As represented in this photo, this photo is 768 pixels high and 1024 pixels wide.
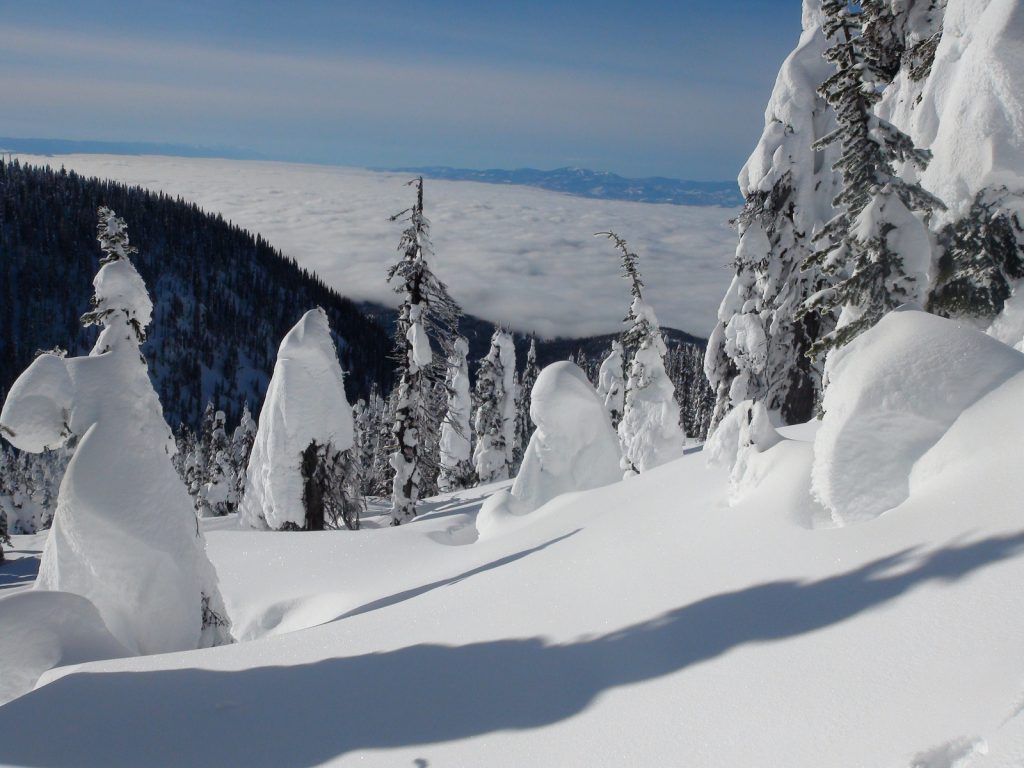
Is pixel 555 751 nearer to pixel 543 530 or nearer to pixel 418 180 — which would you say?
pixel 543 530

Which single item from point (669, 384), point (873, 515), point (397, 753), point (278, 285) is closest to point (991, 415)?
point (873, 515)

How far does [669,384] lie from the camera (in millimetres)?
24719

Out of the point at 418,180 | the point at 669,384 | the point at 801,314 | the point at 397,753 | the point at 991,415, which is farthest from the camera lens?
the point at 669,384

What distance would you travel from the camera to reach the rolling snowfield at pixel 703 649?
11.8ft

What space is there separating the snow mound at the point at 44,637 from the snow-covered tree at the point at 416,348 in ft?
35.6

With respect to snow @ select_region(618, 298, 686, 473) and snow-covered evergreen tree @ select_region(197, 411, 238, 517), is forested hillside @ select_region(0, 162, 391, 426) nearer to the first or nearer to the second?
snow-covered evergreen tree @ select_region(197, 411, 238, 517)

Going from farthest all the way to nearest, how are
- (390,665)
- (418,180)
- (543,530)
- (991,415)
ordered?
1. (418,180)
2. (543,530)
3. (390,665)
4. (991,415)

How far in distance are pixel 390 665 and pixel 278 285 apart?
202m

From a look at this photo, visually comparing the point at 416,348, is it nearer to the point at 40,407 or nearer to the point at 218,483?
the point at 40,407

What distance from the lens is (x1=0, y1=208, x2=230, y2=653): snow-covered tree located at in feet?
34.0

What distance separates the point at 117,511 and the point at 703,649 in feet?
30.3

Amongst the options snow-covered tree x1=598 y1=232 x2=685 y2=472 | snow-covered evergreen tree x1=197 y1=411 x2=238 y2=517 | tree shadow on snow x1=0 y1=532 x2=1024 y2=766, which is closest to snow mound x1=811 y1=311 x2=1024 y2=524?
tree shadow on snow x1=0 y1=532 x2=1024 y2=766

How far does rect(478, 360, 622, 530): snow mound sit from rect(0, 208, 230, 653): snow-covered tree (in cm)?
637

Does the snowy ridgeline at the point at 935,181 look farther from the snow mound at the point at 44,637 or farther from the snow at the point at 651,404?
the snow at the point at 651,404
